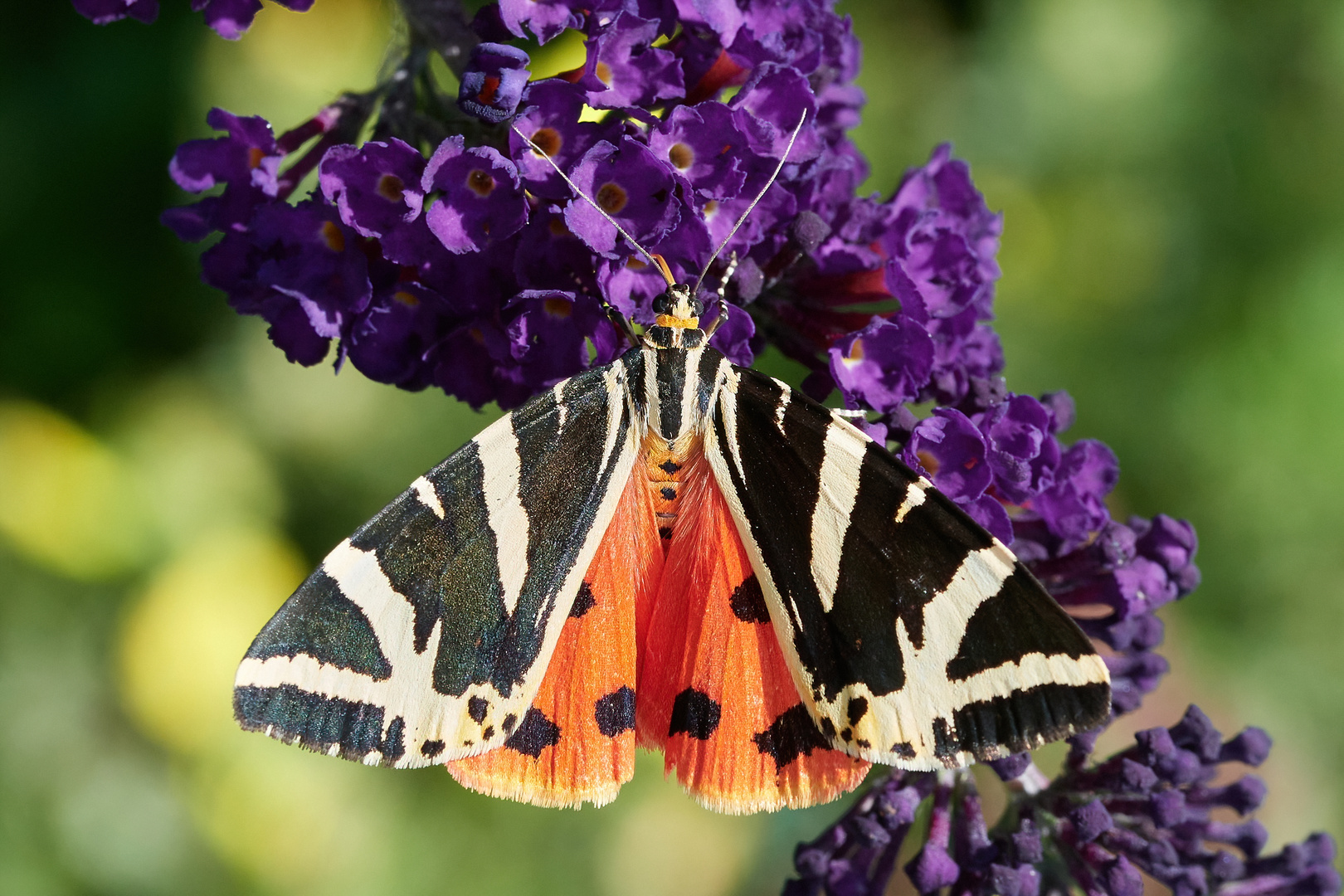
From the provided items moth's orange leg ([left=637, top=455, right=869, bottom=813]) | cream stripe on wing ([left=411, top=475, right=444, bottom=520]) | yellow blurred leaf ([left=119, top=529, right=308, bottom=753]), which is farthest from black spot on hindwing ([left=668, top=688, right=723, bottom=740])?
yellow blurred leaf ([left=119, top=529, right=308, bottom=753])

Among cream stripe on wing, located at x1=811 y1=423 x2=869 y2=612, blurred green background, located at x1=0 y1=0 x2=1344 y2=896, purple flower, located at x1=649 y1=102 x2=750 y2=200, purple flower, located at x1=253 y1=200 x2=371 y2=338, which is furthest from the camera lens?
blurred green background, located at x1=0 y1=0 x2=1344 y2=896

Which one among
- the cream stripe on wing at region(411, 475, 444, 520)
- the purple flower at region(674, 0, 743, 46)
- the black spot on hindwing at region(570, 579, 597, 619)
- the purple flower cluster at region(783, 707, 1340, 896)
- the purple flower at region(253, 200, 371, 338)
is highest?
A: the purple flower at region(674, 0, 743, 46)

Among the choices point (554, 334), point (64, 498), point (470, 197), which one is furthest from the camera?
point (64, 498)

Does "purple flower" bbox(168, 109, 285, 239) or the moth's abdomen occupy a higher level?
"purple flower" bbox(168, 109, 285, 239)

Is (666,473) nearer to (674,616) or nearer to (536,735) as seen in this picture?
(674,616)

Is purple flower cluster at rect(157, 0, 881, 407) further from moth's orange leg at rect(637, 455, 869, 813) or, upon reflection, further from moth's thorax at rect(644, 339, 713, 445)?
moth's orange leg at rect(637, 455, 869, 813)

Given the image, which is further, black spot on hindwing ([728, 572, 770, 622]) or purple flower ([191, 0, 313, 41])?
purple flower ([191, 0, 313, 41])

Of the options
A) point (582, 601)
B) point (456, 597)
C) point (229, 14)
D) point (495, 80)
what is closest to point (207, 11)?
point (229, 14)

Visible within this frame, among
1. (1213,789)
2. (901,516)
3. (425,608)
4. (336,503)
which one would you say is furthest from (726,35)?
(336,503)
